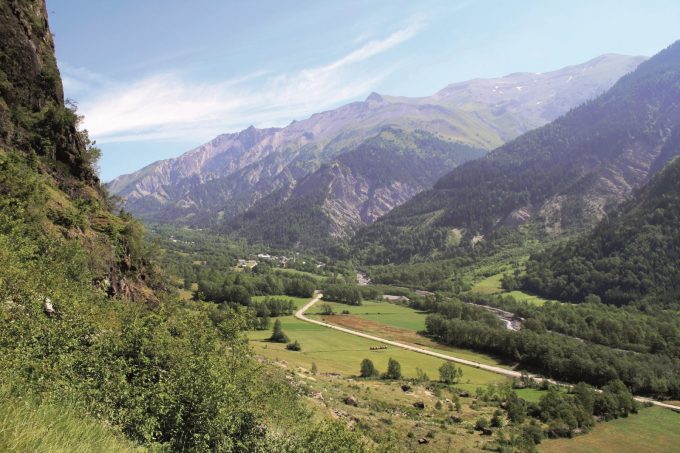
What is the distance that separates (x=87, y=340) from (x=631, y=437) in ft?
321

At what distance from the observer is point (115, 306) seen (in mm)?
39031

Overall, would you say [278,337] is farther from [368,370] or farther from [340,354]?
[368,370]

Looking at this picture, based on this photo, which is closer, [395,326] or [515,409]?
[515,409]

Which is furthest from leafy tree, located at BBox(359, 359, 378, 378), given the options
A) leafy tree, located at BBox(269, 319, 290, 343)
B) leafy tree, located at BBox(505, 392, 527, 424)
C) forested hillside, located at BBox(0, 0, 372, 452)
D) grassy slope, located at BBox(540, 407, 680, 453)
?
forested hillside, located at BBox(0, 0, 372, 452)

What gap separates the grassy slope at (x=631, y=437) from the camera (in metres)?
76.2

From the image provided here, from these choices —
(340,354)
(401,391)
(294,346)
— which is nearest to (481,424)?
(401,391)

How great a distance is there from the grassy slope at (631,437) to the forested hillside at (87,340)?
6379cm

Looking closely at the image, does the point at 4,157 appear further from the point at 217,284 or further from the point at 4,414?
the point at 217,284

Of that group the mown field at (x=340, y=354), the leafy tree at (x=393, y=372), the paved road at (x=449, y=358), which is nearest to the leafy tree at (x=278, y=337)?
the mown field at (x=340, y=354)

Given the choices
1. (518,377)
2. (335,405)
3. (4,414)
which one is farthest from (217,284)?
(4,414)

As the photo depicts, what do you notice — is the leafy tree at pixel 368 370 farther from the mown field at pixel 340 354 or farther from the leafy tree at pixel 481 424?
the leafy tree at pixel 481 424

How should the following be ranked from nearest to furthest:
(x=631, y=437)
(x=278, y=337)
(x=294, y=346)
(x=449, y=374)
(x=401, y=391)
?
1. (x=631, y=437)
2. (x=401, y=391)
3. (x=449, y=374)
4. (x=294, y=346)
5. (x=278, y=337)

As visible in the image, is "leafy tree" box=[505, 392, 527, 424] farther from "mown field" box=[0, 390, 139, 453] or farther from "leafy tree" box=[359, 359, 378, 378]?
"mown field" box=[0, 390, 139, 453]

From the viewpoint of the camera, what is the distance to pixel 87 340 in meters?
25.7
